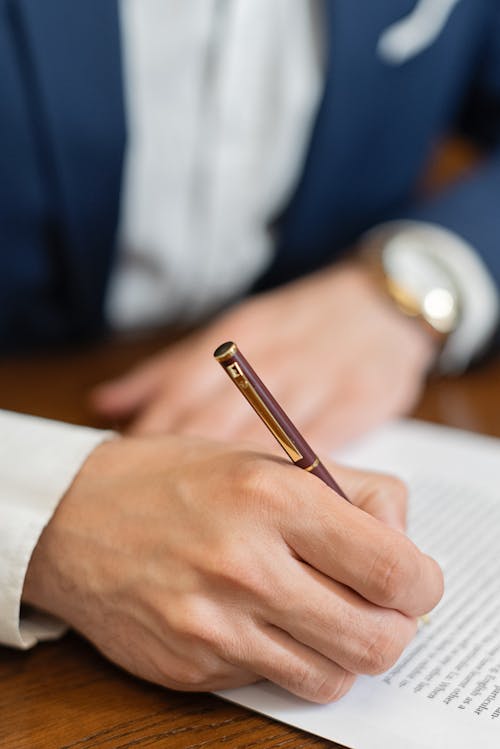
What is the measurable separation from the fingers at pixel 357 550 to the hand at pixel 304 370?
8.3 inches

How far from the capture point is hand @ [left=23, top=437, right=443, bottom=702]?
0.36 m

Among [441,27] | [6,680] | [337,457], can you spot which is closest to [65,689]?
[6,680]

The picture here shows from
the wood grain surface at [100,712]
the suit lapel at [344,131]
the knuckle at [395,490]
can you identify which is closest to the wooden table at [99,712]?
the wood grain surface at [100,712]

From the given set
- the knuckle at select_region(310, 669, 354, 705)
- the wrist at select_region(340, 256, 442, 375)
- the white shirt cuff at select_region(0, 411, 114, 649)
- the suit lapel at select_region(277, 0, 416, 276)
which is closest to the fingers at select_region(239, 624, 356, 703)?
the knuckle at select_region(310, 669, 354, 705)

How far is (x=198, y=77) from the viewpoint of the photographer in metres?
0.73

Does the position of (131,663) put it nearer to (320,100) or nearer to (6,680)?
(6,680)

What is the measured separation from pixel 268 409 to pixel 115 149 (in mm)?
382

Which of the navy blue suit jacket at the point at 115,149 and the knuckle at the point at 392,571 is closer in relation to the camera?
the knuckle at the point at 392,571

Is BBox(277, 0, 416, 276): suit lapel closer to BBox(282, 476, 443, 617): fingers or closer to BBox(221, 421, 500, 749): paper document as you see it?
BBox(221, 421, 500, 749): paper document

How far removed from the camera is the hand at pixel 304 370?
60 cm

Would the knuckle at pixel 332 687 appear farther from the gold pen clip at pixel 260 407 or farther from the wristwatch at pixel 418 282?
the wristwatch at pixel 418 282

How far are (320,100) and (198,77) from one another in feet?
0.32

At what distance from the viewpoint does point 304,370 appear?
25.5 inches

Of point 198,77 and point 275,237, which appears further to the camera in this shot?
point 275,237
